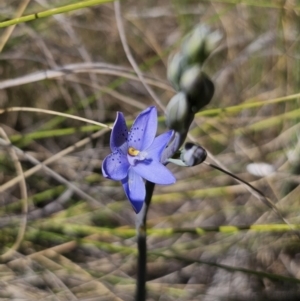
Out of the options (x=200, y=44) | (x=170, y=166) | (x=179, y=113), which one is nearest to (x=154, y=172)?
(x=179, y=113)

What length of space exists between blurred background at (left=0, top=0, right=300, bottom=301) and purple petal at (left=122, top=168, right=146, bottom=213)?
0.42 metres

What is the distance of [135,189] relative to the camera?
106 cm

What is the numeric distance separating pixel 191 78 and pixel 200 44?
59mm

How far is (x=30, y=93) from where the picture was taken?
7.79 feet

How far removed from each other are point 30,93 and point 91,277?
957mm

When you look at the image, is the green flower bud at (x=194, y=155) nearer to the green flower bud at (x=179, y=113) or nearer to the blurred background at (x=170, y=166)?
the green flower bud at (x=179, y=113)

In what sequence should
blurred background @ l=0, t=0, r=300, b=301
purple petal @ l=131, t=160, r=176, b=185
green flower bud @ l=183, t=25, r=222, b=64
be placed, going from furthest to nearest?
1. blurred background @ l=0, t=0, r=300, b=301
2. purple petal @ l=131, t=160, r=176, b=185
3. green flower bud @ l=183, t=25, r=222, b=64

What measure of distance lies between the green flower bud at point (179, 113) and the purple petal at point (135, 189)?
16 cm

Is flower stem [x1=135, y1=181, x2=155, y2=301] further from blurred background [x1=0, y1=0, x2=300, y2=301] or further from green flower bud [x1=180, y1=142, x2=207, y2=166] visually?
blurred background [x1=0, y1=0, x2=300, y2=301]

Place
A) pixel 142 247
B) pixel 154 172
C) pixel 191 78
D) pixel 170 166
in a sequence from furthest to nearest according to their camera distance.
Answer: pixel 170 166 < pixel 142 247 < pixel 154 172 < pixel 191 78

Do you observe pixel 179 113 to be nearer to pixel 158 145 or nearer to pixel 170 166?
pixel 158 145

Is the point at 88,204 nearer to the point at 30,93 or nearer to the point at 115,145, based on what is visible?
the point at 30,93

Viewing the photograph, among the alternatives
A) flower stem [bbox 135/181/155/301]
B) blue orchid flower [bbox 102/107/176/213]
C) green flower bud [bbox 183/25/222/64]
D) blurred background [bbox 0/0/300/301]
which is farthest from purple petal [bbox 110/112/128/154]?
blurred background [bbox 0/0/300/301]

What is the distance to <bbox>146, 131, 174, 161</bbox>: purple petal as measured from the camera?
108 cm
